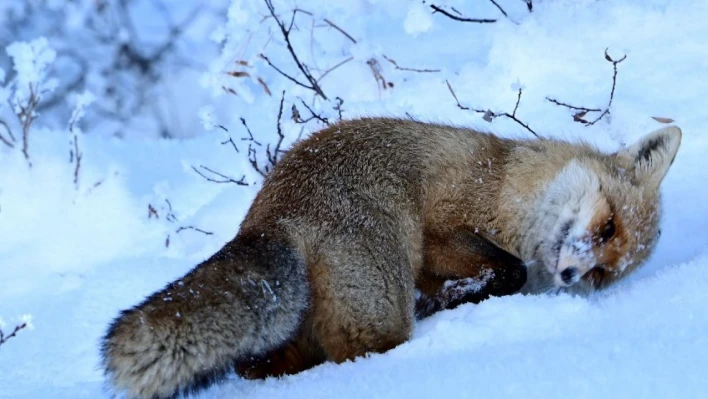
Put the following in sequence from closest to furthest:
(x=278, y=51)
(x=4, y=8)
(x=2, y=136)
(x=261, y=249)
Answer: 1. (x=261, y=249)
2. (x=2, y=136)
3. (x=278, y=51)
4. (x=4, y=8)

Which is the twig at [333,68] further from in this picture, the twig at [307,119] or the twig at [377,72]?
the twig at [307,119]

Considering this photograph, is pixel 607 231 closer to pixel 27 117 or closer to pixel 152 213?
pixel 152 213

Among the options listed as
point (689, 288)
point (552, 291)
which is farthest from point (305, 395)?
point (552, 291)

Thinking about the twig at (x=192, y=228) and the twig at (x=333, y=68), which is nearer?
the twig at (x=192, y=228)

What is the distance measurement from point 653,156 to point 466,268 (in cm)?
108

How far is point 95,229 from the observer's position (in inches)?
194

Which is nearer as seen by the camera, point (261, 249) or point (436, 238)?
point (261, 249)

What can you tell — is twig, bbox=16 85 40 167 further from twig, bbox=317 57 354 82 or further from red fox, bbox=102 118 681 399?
red fox, bbox=102 118 681 399

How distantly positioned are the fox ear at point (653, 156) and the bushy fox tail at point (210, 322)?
173 cm

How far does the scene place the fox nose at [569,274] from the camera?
339 cm

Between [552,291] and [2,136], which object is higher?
[2,136]

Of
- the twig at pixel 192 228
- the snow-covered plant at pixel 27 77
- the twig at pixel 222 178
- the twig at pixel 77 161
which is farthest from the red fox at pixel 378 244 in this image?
the snow-covered plant at pixel 27 77

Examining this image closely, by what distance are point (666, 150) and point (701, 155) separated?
554 millimetres

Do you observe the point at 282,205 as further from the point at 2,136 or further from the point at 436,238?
the point at 2,136
